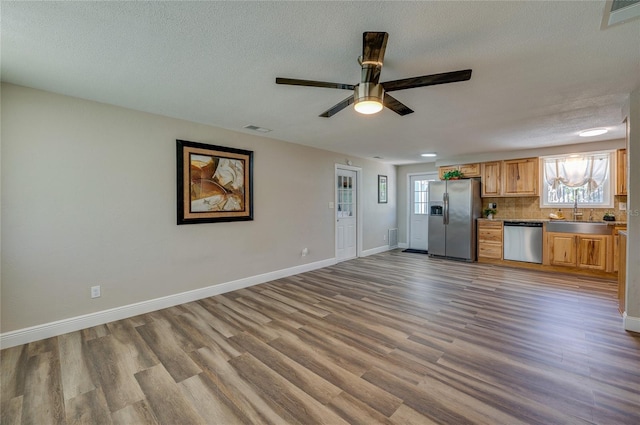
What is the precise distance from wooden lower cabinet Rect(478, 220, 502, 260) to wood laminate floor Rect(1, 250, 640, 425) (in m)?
2.00

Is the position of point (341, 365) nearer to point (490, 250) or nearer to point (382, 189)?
point (490, 250)

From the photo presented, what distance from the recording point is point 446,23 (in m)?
1.65

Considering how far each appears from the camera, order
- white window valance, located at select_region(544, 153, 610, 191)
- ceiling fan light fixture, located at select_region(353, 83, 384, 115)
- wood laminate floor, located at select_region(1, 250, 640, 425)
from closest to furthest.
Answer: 1. wood laminate floor, located at select_region(1, 250, 640, 425)
2. ceiling fan light fixture, located at select_region(353, 83, 384, 115)
3. white window valance, located at select_region(544, 153, 610, 191)

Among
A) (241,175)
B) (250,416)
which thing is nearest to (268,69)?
(241,175)

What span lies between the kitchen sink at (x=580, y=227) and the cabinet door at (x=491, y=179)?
44.4 inches

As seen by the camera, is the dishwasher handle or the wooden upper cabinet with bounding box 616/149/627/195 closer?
the wooden upper cabinet with bounding box 616/149/627/195

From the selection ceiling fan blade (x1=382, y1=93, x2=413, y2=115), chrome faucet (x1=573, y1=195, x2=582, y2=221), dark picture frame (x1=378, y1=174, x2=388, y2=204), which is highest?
ceiling fan blade (x1=382, y1=93, x2=413, y2=115)

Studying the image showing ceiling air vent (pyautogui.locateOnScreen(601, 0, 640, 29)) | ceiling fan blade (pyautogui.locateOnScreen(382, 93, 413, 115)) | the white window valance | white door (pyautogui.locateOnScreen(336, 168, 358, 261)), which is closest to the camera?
ceiling air vent (pyautogui.locateOnScreen(601, 0, 640, 29))

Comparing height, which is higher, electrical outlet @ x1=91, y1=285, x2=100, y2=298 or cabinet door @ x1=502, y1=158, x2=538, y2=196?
cabinet door @ x1=502, y1=158, x2=538, y2=196

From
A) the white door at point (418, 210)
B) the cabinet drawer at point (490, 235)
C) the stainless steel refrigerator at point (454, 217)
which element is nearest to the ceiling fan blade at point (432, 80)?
the stainless steel refrigerator at point (454, 217)

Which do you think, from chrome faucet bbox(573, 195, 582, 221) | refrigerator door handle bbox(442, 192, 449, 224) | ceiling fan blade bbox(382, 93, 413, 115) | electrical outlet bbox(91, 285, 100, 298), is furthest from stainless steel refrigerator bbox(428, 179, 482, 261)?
electrical outlet bbox(91, 285, 100, 298)

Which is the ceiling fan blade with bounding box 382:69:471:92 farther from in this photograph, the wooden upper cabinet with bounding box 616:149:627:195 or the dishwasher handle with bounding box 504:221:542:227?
the wooden upper cabinet with bounding box 616:149:627:195

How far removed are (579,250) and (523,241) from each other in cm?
79

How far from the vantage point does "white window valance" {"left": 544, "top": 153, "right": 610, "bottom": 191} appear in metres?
4.90
